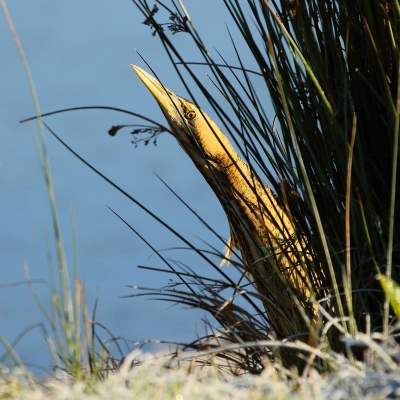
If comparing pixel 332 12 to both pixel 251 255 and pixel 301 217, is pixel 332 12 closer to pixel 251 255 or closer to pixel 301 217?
pixel 301 217

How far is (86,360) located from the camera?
2.49ft

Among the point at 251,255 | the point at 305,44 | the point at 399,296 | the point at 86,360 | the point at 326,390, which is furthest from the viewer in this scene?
the point at 251,255

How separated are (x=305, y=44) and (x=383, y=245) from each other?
0.93 ft

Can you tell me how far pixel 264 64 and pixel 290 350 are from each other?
0.40 metres

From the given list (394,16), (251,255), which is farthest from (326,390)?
(251,255)

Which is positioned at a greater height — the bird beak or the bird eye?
the bird beak

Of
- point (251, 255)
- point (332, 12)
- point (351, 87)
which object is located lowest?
point (251, 255)

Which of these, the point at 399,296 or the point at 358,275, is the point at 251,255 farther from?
the point at 399,296

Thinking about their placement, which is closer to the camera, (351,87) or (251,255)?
(351,87)

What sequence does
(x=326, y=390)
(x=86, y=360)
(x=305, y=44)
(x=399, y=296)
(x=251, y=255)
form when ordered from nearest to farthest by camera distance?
(x=326, y=390), (x=399, y=296), (x=86, y=360), (x=305, y=44), (x=251, y=255)

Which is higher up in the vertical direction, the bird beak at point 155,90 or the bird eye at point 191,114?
the bird beak at point 155,90

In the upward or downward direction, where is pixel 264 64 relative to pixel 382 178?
upward

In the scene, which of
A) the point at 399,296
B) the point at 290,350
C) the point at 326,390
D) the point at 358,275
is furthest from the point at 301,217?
the point at 326,390

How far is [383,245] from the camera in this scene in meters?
0.79
